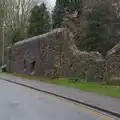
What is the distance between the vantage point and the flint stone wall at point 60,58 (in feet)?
106

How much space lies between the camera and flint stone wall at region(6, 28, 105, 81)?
3228 centimetres

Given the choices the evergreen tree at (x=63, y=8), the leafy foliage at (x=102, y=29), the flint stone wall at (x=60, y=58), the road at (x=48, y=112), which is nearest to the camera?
the road at (x=48, y=112)

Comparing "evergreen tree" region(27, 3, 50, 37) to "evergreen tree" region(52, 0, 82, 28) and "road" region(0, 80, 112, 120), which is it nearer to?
"evergreen tree" region(52, 0, 82, 28)

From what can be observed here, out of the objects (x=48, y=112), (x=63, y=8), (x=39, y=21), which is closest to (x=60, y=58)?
(x=63, y=8)

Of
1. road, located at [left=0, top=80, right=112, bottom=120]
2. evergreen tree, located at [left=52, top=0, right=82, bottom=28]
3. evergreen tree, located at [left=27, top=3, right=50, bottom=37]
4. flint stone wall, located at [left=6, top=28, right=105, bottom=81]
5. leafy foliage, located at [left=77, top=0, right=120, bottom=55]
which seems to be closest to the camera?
road, located at [left=0, top=80, right=112, bottom=120]

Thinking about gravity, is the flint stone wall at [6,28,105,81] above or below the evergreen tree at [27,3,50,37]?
below

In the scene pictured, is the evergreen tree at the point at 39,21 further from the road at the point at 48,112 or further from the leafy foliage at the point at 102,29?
the road at the point at 48,112

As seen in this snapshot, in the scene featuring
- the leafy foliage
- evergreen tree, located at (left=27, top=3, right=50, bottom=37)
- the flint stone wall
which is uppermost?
evergreen tree, located at (left=27, top=3, right=50, bottom=37)

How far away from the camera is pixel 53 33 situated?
128 feet

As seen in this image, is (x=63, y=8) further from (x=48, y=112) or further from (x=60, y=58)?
(x=48, y=112)

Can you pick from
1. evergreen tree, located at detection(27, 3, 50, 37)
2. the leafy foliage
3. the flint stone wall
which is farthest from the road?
evergreen tree, located at detection(27, 3, 50, 37)

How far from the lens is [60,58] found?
125 ft

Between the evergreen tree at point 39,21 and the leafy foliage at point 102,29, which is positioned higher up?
the evergreen tree at point 39,21

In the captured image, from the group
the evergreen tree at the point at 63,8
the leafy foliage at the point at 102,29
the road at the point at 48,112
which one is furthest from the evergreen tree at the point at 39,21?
the road at the point at 48,112
